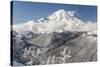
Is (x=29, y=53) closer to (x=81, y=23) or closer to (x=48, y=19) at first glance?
(x=48, y=19)

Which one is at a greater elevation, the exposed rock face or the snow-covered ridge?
the snow-covered ridge

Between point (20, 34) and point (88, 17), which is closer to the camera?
point (20, 34)

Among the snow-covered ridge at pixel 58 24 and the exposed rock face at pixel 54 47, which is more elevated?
the snow-covered ridge at pixel 58 24

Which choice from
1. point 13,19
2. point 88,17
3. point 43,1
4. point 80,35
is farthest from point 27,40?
point 88,17

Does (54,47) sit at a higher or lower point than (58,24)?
lower

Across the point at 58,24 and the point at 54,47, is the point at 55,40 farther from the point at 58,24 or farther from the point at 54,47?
the point at 58,24

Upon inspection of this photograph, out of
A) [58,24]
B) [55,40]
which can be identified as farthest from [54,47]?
[58,24]
